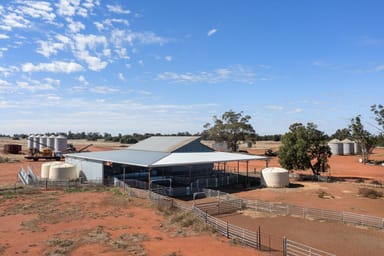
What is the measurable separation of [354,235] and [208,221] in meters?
8.90

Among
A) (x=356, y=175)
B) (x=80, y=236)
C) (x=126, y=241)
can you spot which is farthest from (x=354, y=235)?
(x=356, y=175)

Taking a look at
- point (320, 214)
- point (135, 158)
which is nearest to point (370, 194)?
point (320, 214)

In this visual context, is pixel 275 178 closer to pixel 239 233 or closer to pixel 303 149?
pixel 303 149

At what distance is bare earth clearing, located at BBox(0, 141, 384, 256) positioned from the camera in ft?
55.9

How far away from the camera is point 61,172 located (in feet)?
128

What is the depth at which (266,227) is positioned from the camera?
69.4 ft

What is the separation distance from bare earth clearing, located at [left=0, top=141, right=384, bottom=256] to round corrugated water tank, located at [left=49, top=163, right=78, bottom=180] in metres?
7.16

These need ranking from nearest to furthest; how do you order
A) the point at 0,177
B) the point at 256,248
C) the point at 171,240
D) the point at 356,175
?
the point at 256,248 → the point at 171,240 → the point at 0,177 → the point at 356,175

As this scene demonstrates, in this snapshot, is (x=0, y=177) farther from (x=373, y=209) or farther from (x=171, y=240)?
(x=373, y=209)

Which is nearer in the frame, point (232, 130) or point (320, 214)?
point (320, 214)

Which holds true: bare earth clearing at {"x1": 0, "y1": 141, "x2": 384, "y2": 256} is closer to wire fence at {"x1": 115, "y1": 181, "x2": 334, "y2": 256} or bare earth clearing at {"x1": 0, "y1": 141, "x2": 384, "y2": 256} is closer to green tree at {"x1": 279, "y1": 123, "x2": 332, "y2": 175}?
wire fence at {"x1": 115, "y1": 181, "x2": 334, "y2": 256}

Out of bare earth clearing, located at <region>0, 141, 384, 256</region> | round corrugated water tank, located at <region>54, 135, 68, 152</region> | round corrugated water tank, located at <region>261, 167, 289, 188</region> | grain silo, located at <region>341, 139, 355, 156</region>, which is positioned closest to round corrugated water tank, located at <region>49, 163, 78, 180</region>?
bare earth clearing, located at <region>0, 141, 384, 256</region>

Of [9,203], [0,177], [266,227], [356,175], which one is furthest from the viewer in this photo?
[356,175]

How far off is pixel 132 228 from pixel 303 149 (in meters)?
28.8
